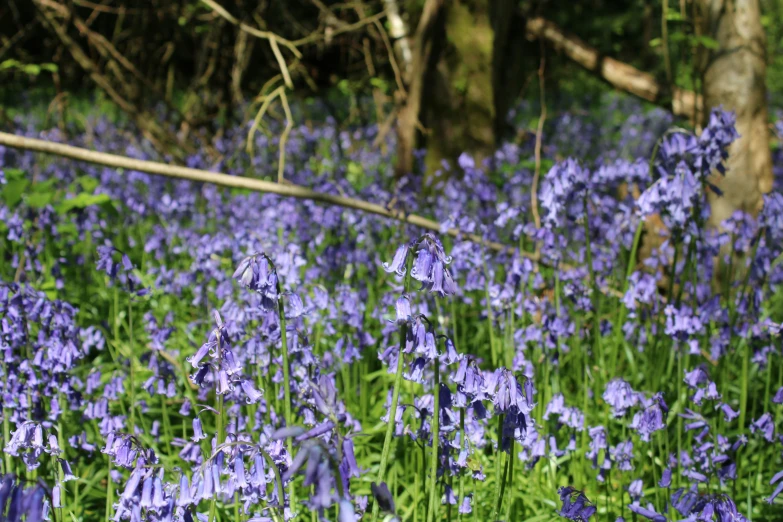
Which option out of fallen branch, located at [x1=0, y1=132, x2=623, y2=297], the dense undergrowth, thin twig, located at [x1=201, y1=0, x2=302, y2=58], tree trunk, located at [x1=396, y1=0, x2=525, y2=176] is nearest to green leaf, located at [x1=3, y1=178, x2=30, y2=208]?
the dense undergrowth

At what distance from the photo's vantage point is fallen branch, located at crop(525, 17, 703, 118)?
546 centimetres

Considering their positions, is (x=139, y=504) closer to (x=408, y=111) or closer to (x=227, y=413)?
(x=227, y=413)

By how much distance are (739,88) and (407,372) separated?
11.9 feet

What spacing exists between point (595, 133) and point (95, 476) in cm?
720

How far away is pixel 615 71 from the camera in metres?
6.18

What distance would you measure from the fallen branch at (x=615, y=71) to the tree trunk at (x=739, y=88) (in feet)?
0.79

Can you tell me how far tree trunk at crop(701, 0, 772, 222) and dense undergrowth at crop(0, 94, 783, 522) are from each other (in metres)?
0.42

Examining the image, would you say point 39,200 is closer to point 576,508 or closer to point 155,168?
point 155,168

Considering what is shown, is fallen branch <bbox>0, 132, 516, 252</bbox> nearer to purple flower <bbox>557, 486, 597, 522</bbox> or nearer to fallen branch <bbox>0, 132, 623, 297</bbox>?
fallen branch <bbox>0, 132, 623, 297</bbox>

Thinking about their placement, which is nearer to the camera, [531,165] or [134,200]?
[134,200]

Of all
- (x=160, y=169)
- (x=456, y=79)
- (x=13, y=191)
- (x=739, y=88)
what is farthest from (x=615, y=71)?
(x=13, y=191)

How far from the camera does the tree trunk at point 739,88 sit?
4.58m

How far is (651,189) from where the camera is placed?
293cm

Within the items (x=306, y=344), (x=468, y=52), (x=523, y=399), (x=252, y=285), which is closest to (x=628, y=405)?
(x=523, y=399)
